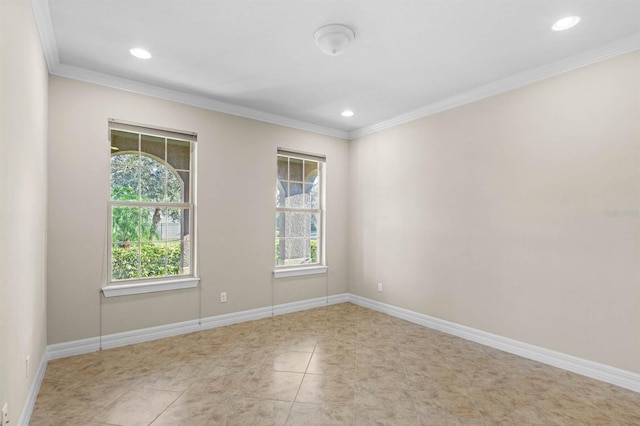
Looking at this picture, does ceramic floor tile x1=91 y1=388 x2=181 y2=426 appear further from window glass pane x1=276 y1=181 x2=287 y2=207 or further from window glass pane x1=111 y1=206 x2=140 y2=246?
window glass pane x1=276 y1=181 x2=287 y2=207

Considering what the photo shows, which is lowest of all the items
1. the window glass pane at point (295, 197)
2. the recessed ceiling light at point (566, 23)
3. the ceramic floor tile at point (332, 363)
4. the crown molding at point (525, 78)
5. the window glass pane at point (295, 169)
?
the ceramic floor tile at point (332, 363)

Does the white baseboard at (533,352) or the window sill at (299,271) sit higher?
the window sill at (299,271)

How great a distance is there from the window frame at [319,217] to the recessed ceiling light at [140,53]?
2050mm

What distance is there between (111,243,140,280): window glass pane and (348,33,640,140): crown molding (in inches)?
145

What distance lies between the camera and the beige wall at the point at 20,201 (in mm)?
1617

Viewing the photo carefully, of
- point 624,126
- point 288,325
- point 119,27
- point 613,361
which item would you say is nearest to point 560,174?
point 624,126

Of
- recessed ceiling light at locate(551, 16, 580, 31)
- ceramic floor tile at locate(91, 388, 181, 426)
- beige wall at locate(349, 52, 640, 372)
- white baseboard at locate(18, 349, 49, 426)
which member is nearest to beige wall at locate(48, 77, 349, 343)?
white baseboard at locate(18, 349, 49, 426)

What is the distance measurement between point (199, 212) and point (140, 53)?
1.76m

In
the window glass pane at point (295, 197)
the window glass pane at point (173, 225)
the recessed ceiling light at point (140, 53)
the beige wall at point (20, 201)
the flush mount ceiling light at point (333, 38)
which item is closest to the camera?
the beige wall at point (20, 201)

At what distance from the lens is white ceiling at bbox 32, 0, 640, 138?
93.2 inches

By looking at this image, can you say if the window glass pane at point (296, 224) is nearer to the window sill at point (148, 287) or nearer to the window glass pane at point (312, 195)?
the window glass pane at point (312, 195)

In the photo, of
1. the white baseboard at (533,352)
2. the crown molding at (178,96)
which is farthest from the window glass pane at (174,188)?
the white baseboard at (533,352)

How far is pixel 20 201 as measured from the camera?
1.98m

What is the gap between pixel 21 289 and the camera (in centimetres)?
200
